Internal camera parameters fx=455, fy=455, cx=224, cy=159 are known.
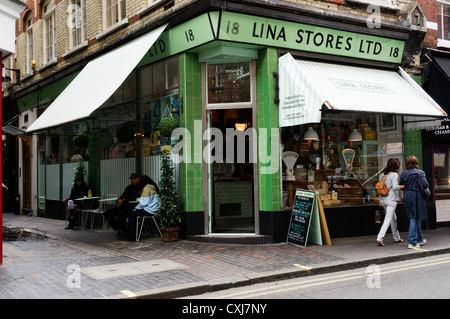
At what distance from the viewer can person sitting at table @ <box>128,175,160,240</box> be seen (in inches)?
395

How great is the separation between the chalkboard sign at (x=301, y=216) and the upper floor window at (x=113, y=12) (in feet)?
23.5

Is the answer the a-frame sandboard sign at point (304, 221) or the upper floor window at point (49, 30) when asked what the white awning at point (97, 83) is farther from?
the upper floor window at point (49, 30)

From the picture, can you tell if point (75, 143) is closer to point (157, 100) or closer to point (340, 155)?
point (157, 100)

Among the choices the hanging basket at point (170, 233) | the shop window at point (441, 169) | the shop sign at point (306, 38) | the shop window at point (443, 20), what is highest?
the shop window at point (443, 20)

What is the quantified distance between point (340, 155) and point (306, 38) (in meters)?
2.88

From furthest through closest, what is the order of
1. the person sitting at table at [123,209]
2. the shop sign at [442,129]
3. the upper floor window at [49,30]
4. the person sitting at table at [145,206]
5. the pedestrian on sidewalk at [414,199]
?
the upper floor window at [49,30]
the shop sign at [442,129]
the person sitting at table at [123,209]
the person sitting at table at [145,206]
the pedestrian on sidewalk at [414,199]

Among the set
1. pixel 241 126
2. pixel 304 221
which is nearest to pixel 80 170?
pixel 241 126

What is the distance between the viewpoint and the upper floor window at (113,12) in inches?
498

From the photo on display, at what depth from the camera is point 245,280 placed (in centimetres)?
649

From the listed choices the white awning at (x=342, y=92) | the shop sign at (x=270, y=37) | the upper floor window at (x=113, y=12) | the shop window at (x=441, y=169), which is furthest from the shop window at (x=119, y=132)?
the shop window at (x=441, y=169)

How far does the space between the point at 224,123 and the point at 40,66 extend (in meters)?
10.7

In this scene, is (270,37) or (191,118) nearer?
(270,37)

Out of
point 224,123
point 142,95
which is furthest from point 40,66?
point 224,123
